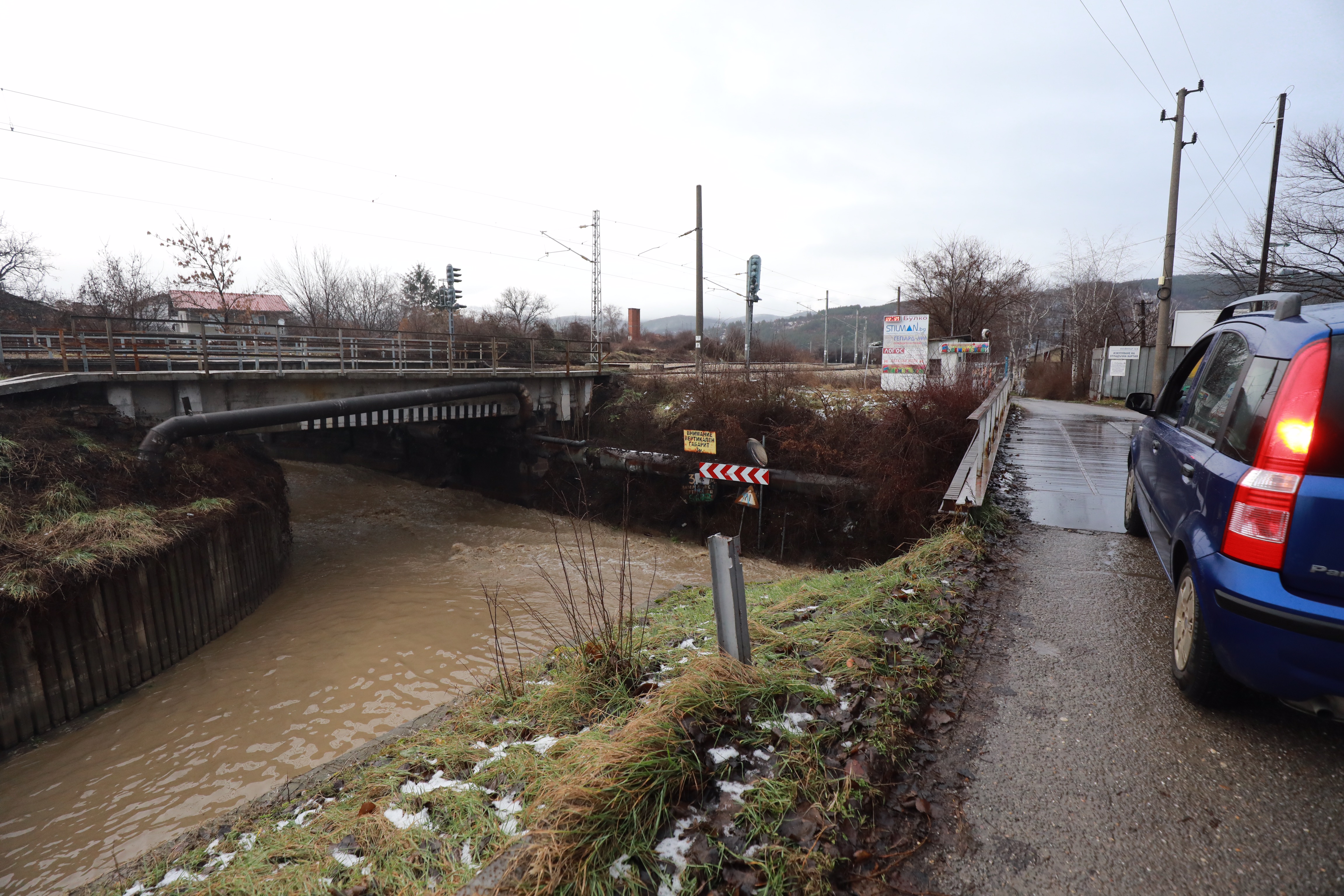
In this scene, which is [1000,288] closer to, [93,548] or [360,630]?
[360,630]

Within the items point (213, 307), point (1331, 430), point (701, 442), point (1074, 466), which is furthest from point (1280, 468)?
point (213, 307)

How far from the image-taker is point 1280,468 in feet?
8.53

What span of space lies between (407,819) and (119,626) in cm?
884

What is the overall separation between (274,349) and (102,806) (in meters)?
12.6

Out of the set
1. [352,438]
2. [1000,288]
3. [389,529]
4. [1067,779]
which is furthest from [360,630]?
[1000,288]

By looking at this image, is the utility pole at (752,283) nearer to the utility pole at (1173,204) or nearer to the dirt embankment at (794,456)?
the dirt embankment at (794,456)

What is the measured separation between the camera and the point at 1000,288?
119ft

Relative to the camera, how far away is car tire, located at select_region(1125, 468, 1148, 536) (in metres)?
6.23

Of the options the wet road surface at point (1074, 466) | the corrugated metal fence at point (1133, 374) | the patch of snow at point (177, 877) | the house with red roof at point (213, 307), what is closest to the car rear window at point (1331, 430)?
the wet road surface at point (1074, 466)

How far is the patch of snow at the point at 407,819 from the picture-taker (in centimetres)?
326

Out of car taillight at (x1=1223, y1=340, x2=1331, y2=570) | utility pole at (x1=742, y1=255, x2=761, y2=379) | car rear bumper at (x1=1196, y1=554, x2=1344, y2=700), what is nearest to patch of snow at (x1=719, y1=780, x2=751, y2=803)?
car rear bumper at (x1=1196, y1=554, x2=1344, y2=700)

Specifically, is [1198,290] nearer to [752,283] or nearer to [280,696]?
[752,283]

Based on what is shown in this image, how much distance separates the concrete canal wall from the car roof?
Result: 1227cm

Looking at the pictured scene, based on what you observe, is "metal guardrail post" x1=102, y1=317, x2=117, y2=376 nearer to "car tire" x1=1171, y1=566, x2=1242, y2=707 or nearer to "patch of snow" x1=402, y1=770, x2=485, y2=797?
"patch of snow" x1=402, y1=770, x2=485, y2=797
